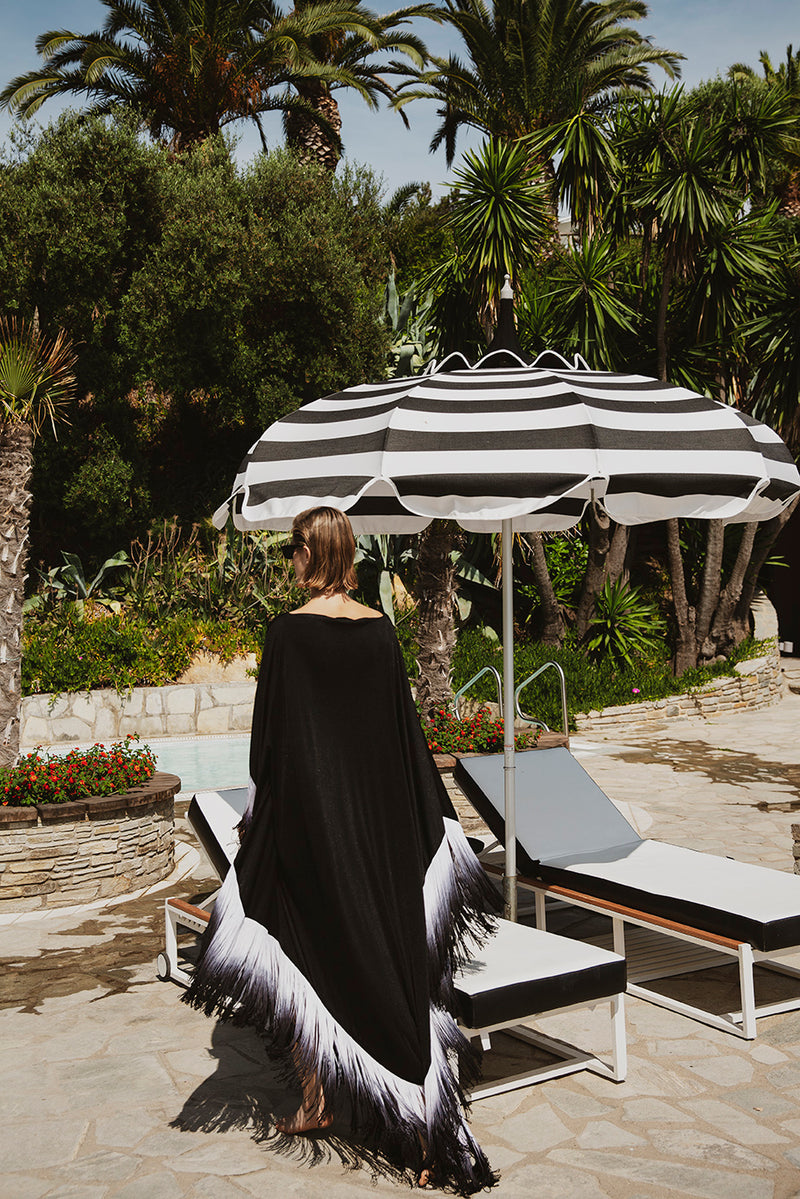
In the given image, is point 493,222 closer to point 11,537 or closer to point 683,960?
point 11,537

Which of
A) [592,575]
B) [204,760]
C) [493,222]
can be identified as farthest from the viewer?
[592,575]

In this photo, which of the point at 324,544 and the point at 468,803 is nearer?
the point at 324,544

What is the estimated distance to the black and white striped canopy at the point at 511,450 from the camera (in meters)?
4.30

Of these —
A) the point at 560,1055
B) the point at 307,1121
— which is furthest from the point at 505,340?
the point at 307,1121

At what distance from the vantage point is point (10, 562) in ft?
26.2

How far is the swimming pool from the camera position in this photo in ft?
41.6

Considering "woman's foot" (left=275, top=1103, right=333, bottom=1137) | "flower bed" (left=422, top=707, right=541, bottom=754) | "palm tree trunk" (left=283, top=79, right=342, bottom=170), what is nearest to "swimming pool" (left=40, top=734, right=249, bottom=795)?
"flower bed" (left=422, top=707, right=541, bottom=754)

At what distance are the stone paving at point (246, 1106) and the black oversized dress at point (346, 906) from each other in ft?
1.20

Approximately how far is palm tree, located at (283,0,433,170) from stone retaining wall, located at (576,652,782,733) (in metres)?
12.9

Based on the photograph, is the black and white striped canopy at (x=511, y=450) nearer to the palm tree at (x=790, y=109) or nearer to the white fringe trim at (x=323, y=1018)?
the white fringe trim at (x=323, y=1018)

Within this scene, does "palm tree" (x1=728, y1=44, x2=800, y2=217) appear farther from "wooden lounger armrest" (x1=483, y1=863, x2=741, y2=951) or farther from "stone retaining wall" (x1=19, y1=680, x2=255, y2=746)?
"wooden lounger armrest" (x1=483, y1=863, x2=741, y2=951)

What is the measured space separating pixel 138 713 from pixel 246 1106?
424 inches

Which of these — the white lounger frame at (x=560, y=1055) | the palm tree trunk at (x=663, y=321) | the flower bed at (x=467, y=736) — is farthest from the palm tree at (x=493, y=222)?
the white lounger frame at (x=560, y=1055)

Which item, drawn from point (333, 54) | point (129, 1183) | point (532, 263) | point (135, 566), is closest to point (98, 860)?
point (129, 1183)
